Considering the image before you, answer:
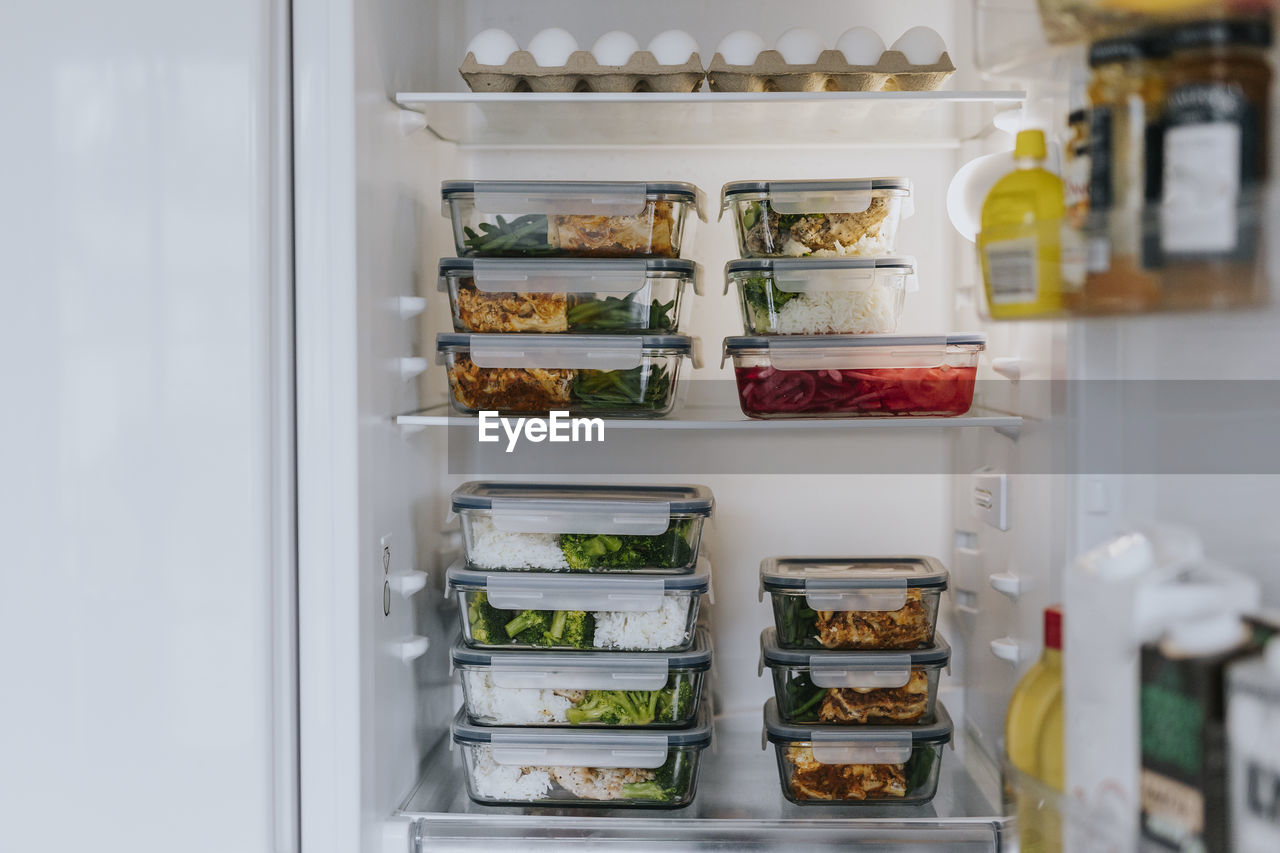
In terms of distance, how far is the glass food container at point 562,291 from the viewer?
1.34 m

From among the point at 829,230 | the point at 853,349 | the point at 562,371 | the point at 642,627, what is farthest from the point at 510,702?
the point at 829,230

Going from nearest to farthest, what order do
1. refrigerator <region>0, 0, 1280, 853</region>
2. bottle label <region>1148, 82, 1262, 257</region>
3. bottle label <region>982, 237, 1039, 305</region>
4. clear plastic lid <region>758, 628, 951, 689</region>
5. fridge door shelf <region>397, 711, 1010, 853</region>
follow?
bottle label <region>1148, 82, 1262, 257</region>, bottle label <region>982, 237, 1039, 305</region>, refrigerator <region>0, 0, 1280, 853</region>, fridge door shelf <region>397, 711, 1010, 853</region>, clear plastic lid <region>758, 628, 951, 689</region>

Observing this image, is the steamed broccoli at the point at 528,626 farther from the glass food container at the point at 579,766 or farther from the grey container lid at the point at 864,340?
the grey container lid at the point at 864,340

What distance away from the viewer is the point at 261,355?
3.67 ft

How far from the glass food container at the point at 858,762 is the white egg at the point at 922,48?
850mm

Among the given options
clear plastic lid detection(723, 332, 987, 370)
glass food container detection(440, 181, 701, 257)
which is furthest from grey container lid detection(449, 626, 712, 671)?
glass food container detection(440, 181, 701, 257)

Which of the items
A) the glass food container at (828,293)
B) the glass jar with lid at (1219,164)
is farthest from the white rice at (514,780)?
the glass jar with lid at (1219,164)

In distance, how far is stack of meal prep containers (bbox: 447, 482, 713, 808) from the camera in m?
1.32

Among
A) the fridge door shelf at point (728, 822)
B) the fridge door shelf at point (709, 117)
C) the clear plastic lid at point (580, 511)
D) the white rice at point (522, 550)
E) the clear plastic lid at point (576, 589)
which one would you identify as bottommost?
the fridge door shelf at point (728, 822)

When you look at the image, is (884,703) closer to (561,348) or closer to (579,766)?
(579,766)

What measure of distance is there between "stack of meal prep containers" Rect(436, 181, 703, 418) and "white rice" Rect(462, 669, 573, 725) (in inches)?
14.2

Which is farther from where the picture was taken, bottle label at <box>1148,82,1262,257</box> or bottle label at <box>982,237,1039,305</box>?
bottle label at <box>982,237,1039,305</box>

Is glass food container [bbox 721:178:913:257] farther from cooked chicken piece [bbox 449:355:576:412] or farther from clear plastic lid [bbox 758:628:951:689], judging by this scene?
clear plastic lid [bbox 758:628:951:689]

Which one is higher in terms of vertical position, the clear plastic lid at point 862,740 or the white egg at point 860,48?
the white egg at point 860,48
